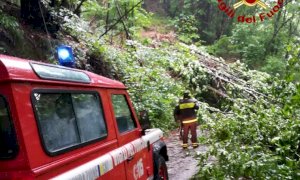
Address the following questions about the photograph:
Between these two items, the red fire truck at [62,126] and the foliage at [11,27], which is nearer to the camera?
the red fire truck at [62,126]

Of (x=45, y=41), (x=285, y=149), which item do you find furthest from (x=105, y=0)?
(x=285, y=149)

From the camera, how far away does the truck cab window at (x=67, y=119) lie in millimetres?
2789

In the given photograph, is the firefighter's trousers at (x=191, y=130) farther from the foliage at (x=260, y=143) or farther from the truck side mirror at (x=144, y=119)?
the truck side mirror at (x=144, y=119)

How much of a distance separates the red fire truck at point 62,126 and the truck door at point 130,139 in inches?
0.5

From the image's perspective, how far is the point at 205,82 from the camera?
16094mm

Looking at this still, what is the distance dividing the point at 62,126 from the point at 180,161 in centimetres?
653

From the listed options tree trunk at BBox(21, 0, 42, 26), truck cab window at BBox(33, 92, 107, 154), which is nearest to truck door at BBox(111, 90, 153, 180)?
truck cab window at BBox(33, 92, 107, 154)

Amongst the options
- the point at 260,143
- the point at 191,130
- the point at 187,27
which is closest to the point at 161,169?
the point at 260,143

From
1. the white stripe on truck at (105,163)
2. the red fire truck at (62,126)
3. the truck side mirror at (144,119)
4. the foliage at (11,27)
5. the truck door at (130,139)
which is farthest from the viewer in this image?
the foliage at (11,27)

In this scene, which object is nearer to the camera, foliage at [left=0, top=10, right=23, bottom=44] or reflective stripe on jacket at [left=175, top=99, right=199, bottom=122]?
foliage at [left=0, top=10, right=23, bottom=44]

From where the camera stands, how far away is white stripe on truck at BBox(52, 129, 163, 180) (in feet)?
9.59

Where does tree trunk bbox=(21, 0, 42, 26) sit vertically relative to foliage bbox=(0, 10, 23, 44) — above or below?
above

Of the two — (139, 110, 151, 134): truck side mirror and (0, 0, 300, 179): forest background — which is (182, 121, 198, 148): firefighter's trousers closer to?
(0, 0, 300, 179): forest background

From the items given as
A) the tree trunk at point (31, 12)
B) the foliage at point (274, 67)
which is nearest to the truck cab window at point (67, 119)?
the tree trunk at point (31, 12)
